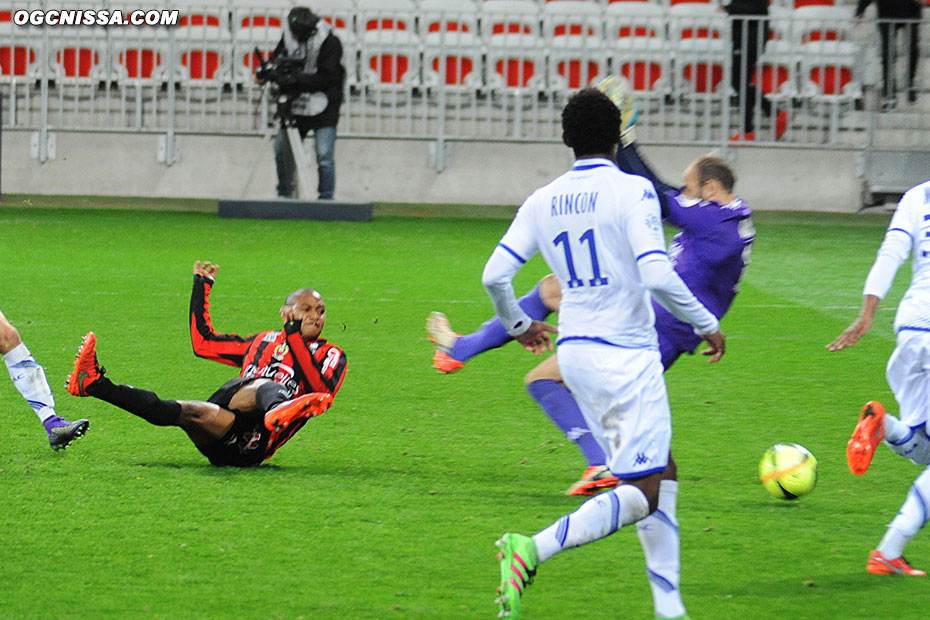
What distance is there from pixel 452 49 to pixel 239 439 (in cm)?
1342

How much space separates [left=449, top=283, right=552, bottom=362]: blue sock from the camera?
6598 millimetres

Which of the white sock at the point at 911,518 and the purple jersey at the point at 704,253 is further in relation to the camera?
the purple jersey at the point at 704,253

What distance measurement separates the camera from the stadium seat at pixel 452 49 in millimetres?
18844

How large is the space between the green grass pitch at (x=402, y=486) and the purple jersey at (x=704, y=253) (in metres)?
0.72

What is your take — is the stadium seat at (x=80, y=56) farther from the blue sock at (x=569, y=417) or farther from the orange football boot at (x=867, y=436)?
the orange football boot at (x=867, y=436)

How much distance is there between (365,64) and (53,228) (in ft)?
17.5

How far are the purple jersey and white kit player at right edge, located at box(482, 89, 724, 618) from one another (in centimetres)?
167

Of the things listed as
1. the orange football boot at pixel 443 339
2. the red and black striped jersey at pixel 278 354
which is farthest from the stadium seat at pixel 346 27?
the red and black striped jersey at pixel 278 354

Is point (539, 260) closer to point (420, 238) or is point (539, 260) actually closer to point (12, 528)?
point (420, 238)

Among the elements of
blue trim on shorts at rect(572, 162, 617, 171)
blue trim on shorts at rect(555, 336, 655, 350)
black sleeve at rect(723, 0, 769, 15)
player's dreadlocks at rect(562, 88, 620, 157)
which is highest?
black sleeve at rect(723, 0, 769, 15)

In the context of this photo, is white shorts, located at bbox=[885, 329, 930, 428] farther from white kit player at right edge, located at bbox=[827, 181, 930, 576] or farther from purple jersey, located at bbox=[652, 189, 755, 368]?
purple jersey, located at bbox=[652, 189, 755, 368]

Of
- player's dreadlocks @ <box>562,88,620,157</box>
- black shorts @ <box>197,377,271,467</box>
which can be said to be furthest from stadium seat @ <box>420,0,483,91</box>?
player's dreadlocks @ <box>562,88,620,157</box>

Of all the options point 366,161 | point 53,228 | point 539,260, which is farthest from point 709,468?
point 366,161

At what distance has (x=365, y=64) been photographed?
62.3ft
